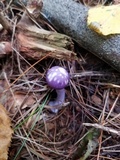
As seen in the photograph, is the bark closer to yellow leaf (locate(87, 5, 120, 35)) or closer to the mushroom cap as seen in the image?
yellow leaf (locate(87, 5, 120, 35))

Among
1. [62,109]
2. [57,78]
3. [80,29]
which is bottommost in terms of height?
[62,109]

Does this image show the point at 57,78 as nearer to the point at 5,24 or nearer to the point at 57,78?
the point at 57,78

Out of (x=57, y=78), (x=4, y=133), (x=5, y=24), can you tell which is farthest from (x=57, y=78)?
(x=5, y=24)

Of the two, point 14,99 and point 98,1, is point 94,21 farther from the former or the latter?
point 14,99

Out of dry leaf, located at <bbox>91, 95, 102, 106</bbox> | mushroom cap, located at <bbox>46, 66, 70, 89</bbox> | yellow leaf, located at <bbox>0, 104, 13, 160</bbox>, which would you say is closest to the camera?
yellow leaf, located at <bbox>0, 104, 13, 160</bbox>

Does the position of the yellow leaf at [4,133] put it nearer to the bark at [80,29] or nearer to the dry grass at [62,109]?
the dry grass at [62,109]

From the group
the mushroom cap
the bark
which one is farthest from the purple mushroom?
the bark
